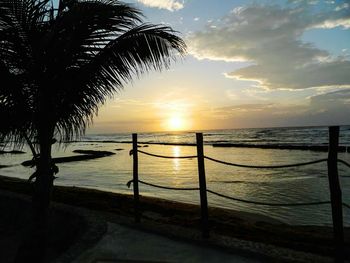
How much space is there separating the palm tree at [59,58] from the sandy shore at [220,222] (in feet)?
8.62

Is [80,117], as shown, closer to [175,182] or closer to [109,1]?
[109,1]

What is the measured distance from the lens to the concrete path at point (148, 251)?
4.30 m

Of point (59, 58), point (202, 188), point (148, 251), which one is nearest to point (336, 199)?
point (202, 188)

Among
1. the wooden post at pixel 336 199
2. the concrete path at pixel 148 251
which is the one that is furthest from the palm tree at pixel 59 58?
the wooden post at pixel 336 199

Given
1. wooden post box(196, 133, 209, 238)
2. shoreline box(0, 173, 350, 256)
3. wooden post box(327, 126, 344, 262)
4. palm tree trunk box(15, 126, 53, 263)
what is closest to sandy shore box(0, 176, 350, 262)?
shoreline box(0, 173, 350, 256)

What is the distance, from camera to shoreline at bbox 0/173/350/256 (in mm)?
6332

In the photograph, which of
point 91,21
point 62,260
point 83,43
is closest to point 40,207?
point 62,260

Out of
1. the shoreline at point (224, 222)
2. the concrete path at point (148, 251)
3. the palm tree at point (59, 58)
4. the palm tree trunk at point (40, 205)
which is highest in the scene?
the palm tree at point (59, 58)

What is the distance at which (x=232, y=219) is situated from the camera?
841 cm

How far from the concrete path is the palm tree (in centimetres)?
102

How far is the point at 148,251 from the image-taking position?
4637 millimetres

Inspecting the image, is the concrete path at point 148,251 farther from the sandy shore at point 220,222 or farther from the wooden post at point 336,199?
the wooden post at point 336,199

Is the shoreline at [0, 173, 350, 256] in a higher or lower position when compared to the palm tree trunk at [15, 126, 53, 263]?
lower

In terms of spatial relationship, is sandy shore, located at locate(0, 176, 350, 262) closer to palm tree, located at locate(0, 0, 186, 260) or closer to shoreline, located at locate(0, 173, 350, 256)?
shoreline, located at locate(0, 173, 350, 256)
